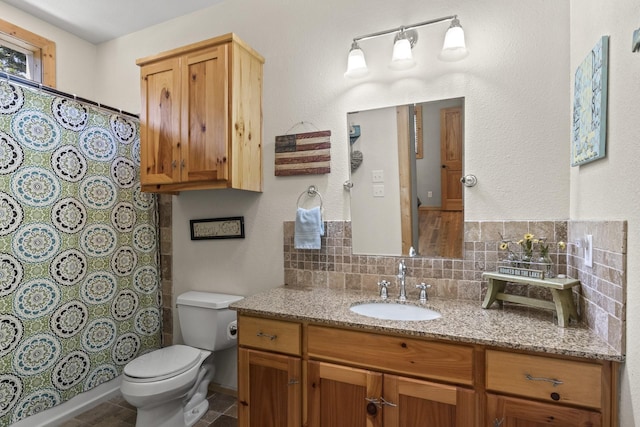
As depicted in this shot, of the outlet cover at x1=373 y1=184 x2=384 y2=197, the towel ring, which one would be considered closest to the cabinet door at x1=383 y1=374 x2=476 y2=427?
the outlet cover at x1=373 y1=184 x2=384 y2=197

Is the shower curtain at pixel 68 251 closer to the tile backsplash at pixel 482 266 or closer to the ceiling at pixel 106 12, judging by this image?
the ceiling at pixel 106 12

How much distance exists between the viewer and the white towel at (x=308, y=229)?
184 centimetres

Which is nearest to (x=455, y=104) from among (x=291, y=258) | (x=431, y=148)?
(x=431, y=148)

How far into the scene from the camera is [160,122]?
203 centimetres

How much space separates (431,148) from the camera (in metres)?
1.67

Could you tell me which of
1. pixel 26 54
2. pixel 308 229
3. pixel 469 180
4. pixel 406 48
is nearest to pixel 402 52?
pixel 406 48

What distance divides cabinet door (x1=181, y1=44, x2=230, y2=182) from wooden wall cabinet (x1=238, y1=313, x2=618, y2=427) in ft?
2.97

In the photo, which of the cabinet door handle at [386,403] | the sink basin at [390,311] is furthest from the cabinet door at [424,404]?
the sink basin at [390,311]

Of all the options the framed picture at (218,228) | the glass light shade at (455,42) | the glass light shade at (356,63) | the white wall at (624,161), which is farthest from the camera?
the framed picture at (218,228)

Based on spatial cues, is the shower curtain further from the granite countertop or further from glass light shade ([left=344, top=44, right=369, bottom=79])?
glass light shade ([left=344, top=44, right=369, bottom=79])

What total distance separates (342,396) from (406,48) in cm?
166

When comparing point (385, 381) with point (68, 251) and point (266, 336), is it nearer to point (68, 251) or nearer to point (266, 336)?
point (266, 336)

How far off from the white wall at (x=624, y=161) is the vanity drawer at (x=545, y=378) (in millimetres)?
79

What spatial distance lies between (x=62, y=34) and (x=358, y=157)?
261 centimetres
